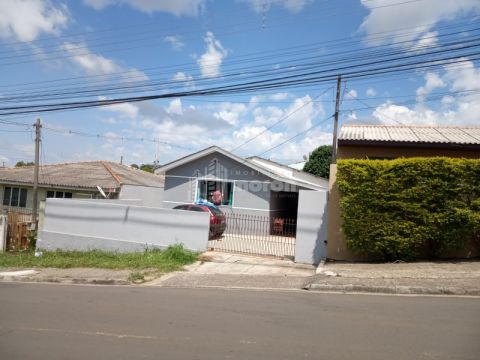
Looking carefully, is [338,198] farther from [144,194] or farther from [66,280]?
[144,194]

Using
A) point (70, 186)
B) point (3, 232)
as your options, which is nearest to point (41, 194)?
point (70, 186)

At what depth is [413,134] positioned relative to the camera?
51.0ft

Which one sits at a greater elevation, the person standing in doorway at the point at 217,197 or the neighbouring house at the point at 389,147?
the neighbouring house at the point at 389,147

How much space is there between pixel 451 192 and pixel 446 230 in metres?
0.96

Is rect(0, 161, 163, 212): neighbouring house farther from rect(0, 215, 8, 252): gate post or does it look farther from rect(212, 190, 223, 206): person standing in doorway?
rect(0, 215, 8, 252): gate post

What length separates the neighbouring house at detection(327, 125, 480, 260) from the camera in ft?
40.9

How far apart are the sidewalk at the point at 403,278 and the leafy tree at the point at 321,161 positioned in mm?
28084

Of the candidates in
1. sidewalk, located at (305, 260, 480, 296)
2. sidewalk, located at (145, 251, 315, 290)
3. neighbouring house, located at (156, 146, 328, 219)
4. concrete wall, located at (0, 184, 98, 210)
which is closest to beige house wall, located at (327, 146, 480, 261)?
sidewalk, located at (305, 260, 480, 296)

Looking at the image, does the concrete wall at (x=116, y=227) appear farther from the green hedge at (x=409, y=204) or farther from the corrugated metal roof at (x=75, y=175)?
the corrugated metal roof at (x=75, y=175)

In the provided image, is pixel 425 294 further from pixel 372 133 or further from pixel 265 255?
pixel 372 133

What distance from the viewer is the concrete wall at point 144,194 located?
27.4 m

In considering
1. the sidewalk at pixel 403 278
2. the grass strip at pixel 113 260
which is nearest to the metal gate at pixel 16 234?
the grass strip at pixel 113 260

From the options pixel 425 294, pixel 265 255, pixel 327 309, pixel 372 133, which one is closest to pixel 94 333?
pixel 327 309

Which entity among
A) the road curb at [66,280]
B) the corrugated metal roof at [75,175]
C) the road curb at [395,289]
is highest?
the corrugated metal roof at [75,175]
